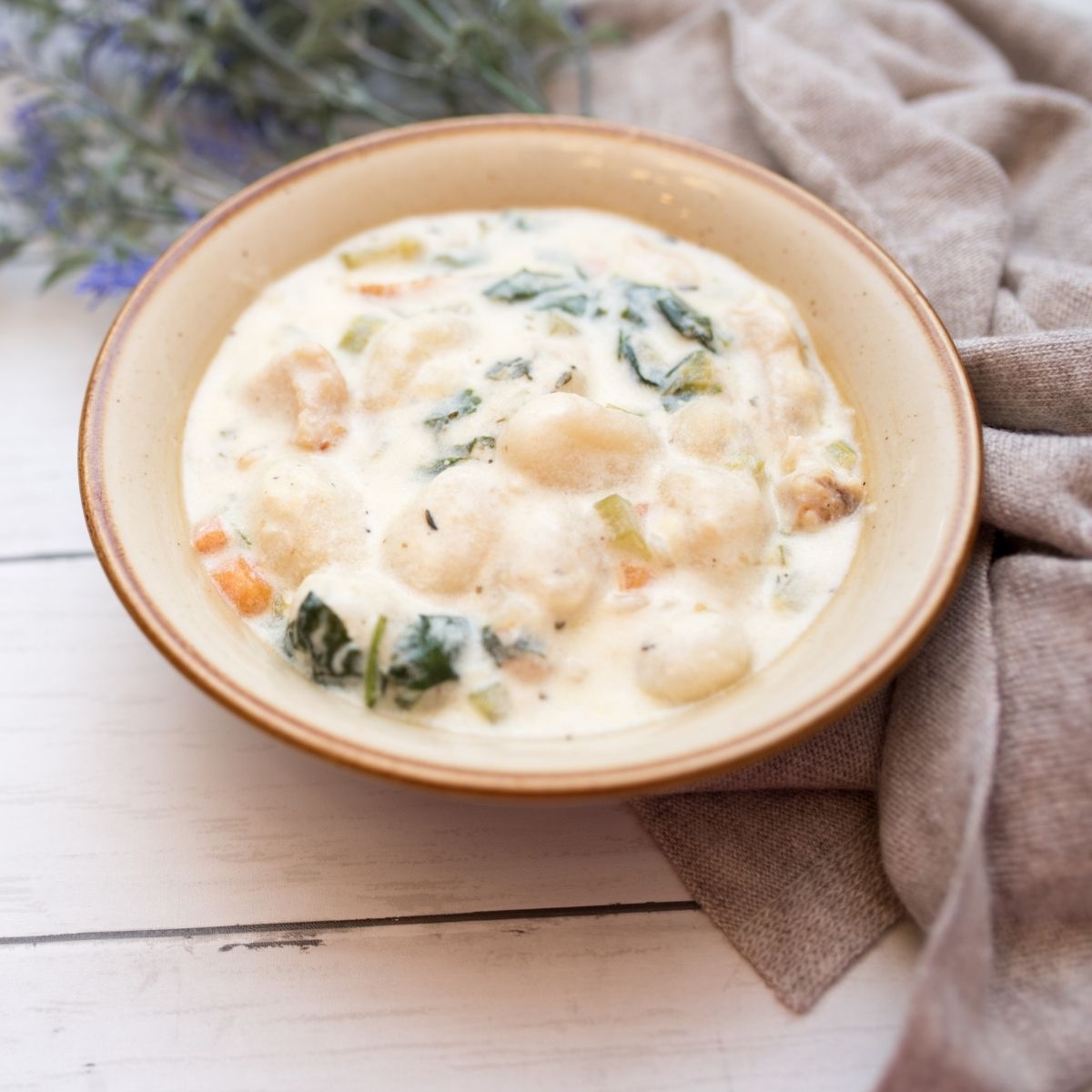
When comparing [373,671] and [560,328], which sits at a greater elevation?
[560,328]

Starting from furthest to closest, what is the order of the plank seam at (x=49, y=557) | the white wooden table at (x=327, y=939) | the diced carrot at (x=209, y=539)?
the plank seam at (x=49, y=557)
the diced carrot at (x=209, y=539)
the white wooden table at (x=327, y=939)

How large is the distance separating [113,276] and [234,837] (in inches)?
58.1

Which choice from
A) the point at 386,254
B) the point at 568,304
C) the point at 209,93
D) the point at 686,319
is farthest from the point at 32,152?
the point at 686,319

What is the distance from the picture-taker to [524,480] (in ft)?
7.39

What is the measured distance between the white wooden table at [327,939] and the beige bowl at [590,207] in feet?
0.98

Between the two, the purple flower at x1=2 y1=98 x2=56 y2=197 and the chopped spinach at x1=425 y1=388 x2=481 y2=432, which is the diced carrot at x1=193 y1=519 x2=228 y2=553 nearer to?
the chopped spinach at x1=425 y1=388 x2=481 y2=432

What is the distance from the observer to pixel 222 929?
209cm

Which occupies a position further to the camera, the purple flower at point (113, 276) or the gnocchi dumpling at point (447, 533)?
the purple flower at point (113, 276)

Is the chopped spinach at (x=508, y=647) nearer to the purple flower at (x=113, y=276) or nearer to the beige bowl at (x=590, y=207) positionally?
the beige bowl at (x=590, y=207)

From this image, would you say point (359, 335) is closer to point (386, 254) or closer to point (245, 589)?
point (386, 254)

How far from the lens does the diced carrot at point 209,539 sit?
227 centimetres

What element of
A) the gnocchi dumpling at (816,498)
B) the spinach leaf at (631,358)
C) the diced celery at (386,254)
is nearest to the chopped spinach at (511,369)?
the spinach leaf at (631,358)

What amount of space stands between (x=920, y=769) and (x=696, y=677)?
42cm

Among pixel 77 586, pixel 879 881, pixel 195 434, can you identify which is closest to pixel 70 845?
pixel 77 586
